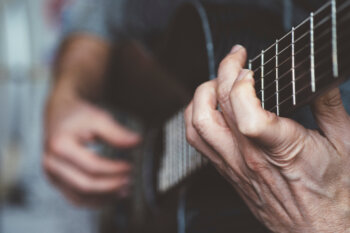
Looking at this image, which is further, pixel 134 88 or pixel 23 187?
pixel 23 187

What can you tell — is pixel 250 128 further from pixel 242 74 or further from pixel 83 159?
pixel 83 159

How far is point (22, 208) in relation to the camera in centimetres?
170

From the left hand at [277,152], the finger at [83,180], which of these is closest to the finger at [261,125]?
the left hand at [277,152]

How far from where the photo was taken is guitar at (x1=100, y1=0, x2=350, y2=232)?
0.40 m

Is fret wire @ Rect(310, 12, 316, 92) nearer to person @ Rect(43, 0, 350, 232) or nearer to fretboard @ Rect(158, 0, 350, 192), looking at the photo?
fretboard @ Rect(158, 0, 350, 192)

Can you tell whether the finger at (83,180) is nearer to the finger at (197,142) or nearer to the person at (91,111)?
the person at (91,111)

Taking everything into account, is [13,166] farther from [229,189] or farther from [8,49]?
[229,189]

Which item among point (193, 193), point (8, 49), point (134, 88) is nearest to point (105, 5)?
point (134, 88)

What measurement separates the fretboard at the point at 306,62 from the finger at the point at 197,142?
9cm

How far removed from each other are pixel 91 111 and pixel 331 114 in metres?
0.70

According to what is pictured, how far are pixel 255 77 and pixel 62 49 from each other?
0.93 metres

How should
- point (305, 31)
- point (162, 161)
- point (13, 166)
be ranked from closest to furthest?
point (305, 31), point (162, 161), point (13, 166)

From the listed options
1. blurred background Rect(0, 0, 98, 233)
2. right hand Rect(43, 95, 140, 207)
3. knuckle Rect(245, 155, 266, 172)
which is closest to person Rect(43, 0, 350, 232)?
right hand Rect(43, 95, 140, 207)

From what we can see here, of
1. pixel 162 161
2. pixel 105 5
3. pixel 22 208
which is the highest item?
pixel 105 5
